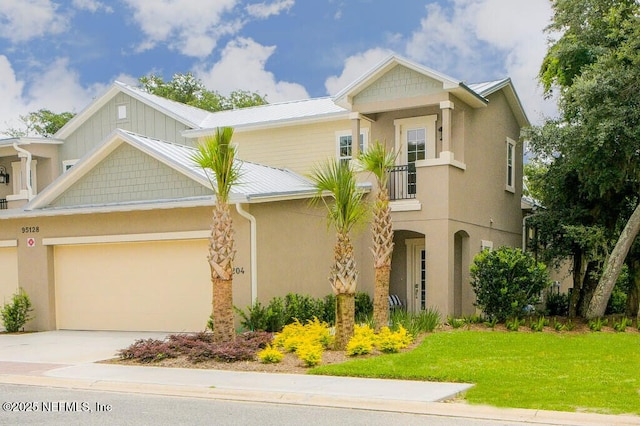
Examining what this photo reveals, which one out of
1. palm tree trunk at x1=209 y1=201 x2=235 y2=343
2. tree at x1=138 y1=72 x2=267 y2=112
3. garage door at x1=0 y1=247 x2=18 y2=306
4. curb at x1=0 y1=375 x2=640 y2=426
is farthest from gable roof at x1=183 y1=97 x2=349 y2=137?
tree at x1=138 y1=72 x2=267 y2=112

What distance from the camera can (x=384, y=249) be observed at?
14.6 m

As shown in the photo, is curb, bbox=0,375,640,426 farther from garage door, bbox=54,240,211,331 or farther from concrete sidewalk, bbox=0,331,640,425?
garage door, bbox=54,240,211,331

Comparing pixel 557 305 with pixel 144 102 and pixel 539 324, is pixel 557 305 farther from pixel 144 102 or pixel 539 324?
pixel 144 102

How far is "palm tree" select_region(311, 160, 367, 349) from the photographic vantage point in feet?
43.4

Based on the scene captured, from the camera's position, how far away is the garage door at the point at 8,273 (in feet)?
65.7

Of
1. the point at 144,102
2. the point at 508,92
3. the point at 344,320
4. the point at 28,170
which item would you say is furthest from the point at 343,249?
the point at 28,170

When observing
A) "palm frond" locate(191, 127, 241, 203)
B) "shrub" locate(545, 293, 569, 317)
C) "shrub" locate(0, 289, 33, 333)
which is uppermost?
"palm frond" locate(191, 127, 241, 203)

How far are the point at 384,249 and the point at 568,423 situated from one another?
6965mm

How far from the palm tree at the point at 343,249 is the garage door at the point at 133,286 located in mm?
4942

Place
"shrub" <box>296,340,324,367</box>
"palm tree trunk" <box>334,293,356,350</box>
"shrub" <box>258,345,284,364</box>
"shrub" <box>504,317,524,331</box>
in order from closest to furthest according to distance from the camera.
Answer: "shrub" <box>296,340,324,367</box>
"shrub" <box>258,345,284,364</box>
"palm tree trunk" <box>334,293,356,350</box>
"shrub" <box>504,317,524,331</box>

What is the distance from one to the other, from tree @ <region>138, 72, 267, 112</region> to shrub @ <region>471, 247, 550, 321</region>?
97.3ft

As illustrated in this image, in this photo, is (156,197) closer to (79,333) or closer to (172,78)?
(79,333)

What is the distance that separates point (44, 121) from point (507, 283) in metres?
35.2

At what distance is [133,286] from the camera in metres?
18.2
